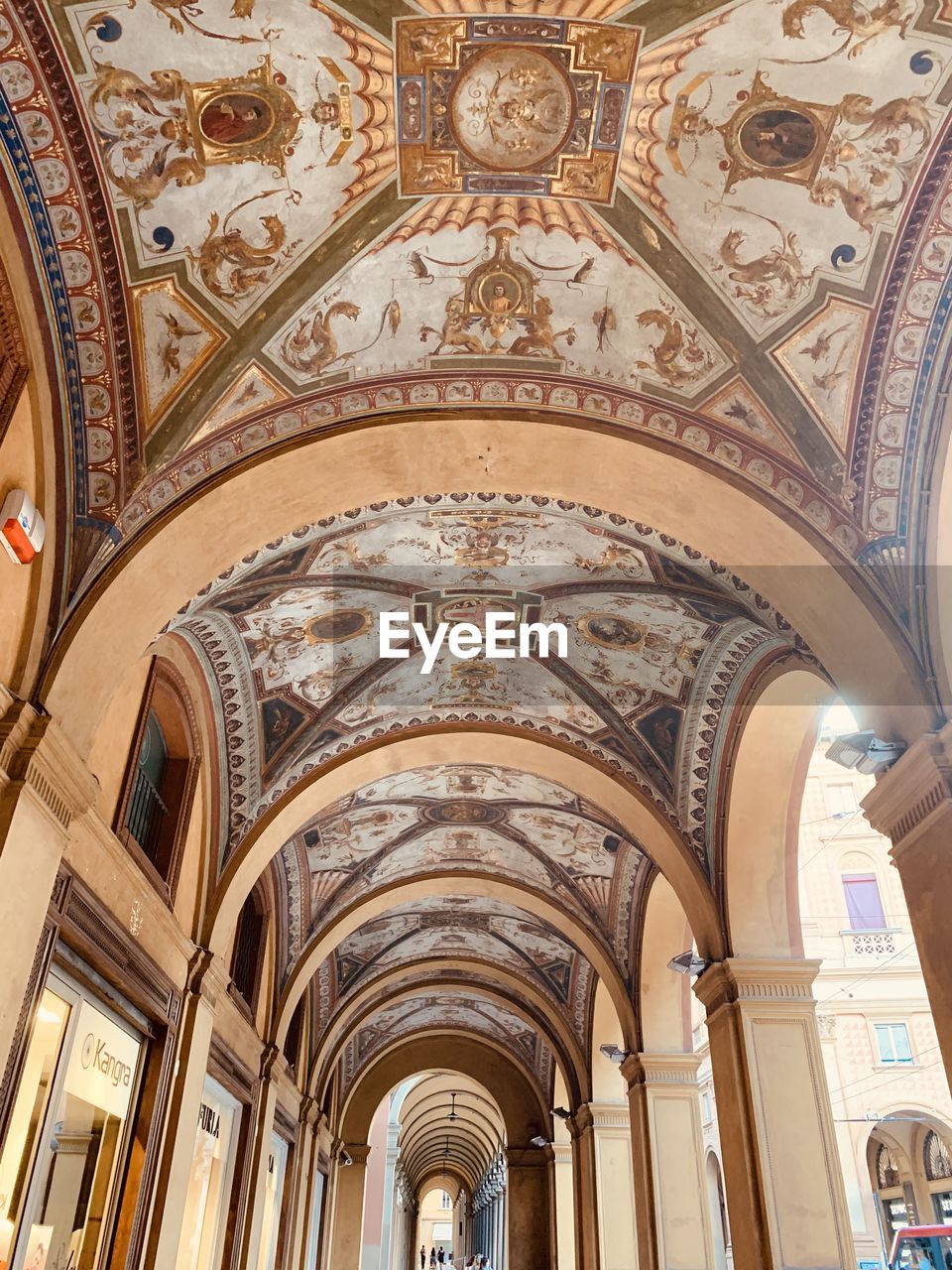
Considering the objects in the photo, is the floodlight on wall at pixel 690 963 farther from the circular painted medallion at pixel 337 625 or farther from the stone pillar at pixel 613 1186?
the stone pillar at pixel 613 1186

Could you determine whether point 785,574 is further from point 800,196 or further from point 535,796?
point 535,796

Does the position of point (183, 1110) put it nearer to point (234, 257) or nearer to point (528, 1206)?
point (234, 257)

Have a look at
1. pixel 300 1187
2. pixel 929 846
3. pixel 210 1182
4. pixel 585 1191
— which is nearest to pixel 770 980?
pixel 929 846

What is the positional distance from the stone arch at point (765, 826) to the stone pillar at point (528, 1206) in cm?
1406

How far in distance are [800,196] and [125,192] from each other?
3.61 meters

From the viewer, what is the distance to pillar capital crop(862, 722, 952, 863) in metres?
5.04

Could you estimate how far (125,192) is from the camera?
16.8ft

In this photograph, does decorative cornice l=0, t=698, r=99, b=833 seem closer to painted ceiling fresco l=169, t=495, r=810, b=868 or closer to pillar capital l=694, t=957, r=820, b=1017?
painted ceiling fresco l=169, t=495, r=810, b=868

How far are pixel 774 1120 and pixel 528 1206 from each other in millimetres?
15465

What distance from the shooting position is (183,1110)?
7.77m

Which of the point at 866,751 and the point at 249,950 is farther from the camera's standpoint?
the point at 249,950

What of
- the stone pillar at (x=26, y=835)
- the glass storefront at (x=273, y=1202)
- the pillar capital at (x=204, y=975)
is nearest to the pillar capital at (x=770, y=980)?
the pillar capital at (x=204, y=975)

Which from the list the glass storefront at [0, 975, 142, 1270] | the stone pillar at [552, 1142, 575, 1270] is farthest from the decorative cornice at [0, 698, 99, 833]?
the stone pillar at [552, 1142, 575, 1270]

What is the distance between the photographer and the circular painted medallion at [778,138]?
502cm
